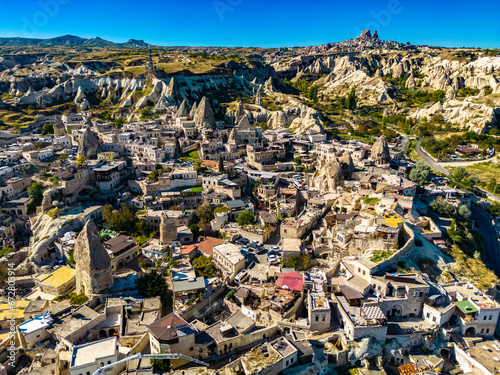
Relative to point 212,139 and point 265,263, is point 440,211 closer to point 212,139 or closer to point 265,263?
point 265,263

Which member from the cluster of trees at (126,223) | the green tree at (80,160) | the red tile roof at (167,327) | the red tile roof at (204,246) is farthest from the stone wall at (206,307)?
the green tree at (80,160)

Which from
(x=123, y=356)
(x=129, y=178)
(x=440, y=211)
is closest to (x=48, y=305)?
(x=123, y=356)

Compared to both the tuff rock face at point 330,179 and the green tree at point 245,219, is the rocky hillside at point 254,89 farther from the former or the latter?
the green tree at point 245,219

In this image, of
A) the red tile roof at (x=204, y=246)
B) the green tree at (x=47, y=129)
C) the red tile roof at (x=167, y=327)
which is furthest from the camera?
the green tree at (x=47, y=129)

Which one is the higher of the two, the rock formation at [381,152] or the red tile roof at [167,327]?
the rock formation at [381,152]

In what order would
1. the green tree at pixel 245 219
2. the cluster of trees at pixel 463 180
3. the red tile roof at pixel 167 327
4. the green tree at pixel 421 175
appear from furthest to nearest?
the cluster of trees at pixel 463 180, the green tree at pixel 421 175, the green tree at pixel 245 219, the red tile roof at pixel 167 327

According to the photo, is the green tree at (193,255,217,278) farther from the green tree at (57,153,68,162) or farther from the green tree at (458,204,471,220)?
the green tree at (57,153,68,162)
